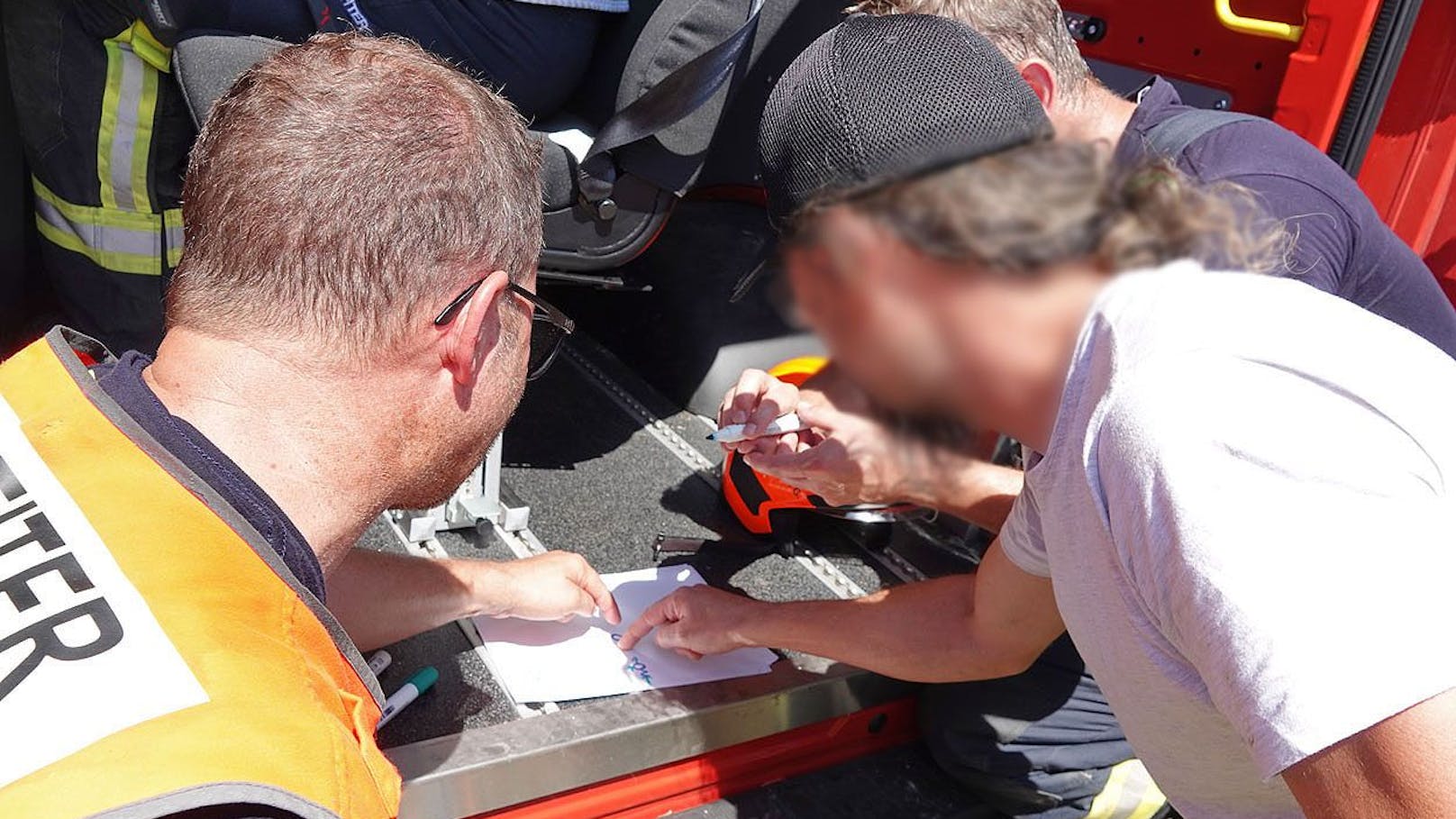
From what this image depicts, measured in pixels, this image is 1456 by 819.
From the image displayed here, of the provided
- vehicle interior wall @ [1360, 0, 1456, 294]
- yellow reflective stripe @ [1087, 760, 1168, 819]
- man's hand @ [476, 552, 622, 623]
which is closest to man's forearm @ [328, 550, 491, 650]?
man's hand @ [476, 552, 622, 623]

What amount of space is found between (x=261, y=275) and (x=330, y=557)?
0.91 feet

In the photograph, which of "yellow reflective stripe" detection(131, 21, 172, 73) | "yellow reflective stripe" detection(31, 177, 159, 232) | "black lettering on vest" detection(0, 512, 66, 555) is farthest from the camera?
"yellow reflective stripe" detection(31, 177, 159, 232)

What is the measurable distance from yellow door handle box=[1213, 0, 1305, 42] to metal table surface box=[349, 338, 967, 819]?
1.19 metres

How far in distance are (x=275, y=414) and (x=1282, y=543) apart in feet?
2.57

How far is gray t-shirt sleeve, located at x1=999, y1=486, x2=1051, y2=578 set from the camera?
47.6 inches

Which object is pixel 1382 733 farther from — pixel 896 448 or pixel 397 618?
pixel 397 618

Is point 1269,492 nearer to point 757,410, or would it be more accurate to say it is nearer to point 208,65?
point 757,410

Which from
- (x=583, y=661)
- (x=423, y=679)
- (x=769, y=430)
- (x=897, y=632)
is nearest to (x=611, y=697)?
(x=583, y=661)

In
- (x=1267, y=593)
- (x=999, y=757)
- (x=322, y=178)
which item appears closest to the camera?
(x=1267, y=593)

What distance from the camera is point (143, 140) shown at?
182cm

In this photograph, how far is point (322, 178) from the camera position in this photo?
97 cm

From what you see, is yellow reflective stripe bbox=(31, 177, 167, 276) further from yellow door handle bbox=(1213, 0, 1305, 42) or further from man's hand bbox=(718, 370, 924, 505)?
yellow door handle bbox=(1213, 0, 1305, 42)

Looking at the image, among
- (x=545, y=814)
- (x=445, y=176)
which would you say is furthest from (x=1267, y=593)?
(x=545, y=814)

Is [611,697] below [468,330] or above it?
below
